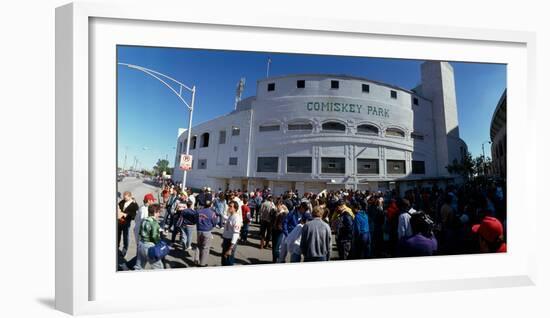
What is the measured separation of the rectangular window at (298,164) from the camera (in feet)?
28.3

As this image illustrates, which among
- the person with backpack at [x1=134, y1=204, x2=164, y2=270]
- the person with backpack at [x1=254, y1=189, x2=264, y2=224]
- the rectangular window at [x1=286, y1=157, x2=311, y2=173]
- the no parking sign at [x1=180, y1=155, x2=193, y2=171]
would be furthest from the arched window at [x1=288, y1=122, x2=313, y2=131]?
the person with backpack at [x1=134, y1=204, x2=164, y2=270]

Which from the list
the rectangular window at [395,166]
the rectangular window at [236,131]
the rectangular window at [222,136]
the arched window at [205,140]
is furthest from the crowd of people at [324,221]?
the rectangular window at [236,131]

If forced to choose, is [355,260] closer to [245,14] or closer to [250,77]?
[250,77]

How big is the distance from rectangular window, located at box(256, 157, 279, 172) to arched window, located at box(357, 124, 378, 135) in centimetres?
213

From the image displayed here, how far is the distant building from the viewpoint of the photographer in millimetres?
9109

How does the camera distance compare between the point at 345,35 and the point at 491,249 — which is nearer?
the point at 345,35

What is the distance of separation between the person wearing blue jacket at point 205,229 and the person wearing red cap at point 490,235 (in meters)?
5.59

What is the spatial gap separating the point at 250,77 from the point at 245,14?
4.18 feet

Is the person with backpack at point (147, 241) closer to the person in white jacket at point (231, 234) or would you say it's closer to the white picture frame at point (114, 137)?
the white picture frame at point (114, 137)

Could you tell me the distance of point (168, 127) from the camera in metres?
7.61

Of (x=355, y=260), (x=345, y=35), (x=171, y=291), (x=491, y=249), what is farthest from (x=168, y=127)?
(x=491, y=249)

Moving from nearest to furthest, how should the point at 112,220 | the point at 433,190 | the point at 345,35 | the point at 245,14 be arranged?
the point at 112,220 < the point at 245,14 < the point at 345,35 < the point at 433,190

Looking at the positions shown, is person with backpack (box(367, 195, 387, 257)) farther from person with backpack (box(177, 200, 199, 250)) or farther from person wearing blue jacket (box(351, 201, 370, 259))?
person with backpack (box(177, 200, 199, 250))

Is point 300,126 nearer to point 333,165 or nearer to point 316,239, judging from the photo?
point 333,165
